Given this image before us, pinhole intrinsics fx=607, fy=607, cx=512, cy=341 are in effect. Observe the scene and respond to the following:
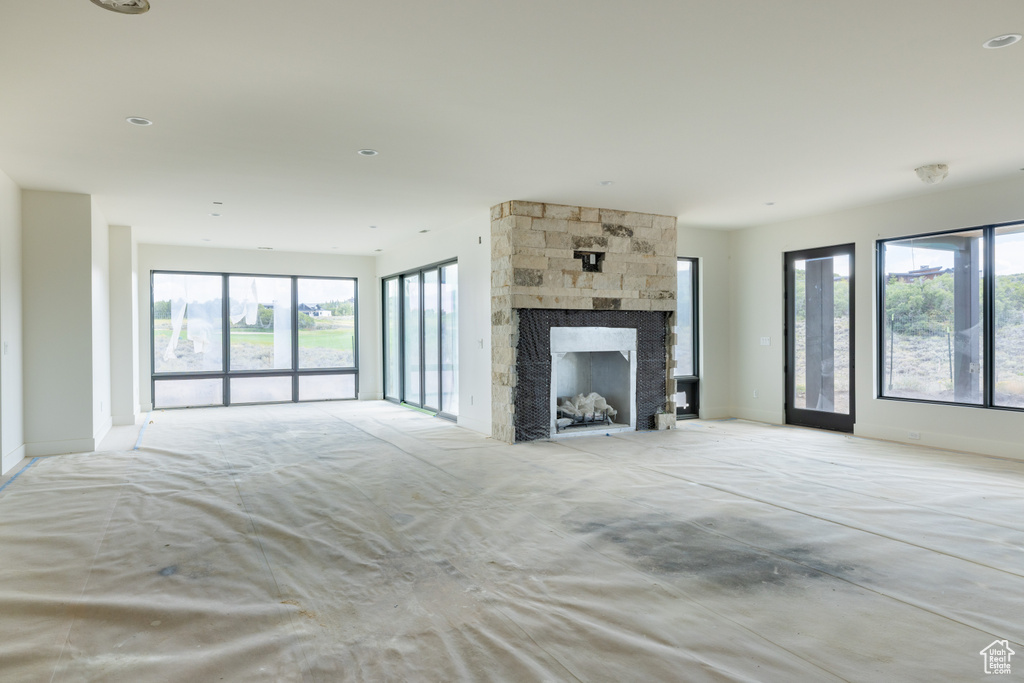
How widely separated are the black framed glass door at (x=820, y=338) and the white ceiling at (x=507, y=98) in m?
1.30

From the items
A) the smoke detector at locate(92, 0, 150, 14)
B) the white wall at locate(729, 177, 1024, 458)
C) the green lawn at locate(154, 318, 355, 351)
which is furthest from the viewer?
the green lawn at locate(154, 318, 355, 351)

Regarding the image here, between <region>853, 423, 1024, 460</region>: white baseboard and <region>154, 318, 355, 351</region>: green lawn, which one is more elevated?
<region>154, 318, 355, 351</region>: green lawn

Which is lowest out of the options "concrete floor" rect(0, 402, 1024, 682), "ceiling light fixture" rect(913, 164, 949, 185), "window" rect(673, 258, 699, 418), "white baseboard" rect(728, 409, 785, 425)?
"concrete floor" rect(0, 402, 1024, 682)

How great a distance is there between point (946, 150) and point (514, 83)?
12.6ft

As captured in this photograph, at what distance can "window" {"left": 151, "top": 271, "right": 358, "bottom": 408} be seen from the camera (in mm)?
10164

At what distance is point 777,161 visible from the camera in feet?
17.6

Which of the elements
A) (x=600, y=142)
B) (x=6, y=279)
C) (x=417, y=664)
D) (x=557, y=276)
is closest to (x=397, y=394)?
(x=557, y=276)

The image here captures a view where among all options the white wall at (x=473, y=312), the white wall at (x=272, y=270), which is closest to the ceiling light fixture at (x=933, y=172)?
the white wall at (x=473, y=312)

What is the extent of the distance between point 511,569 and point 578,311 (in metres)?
4.44

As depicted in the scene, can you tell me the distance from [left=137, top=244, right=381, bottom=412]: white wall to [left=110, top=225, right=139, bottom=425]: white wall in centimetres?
136

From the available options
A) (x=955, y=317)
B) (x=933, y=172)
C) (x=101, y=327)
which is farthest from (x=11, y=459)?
(x=955, y=317)

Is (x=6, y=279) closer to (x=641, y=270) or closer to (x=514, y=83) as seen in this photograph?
(x=514, y=83)

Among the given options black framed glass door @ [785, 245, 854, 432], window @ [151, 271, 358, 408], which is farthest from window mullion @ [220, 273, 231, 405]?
black framed glass door @ [785, 245, 854, 432]

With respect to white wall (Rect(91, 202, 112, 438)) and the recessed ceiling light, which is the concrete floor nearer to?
white wall (Rect(91, 202, 112, 438))
